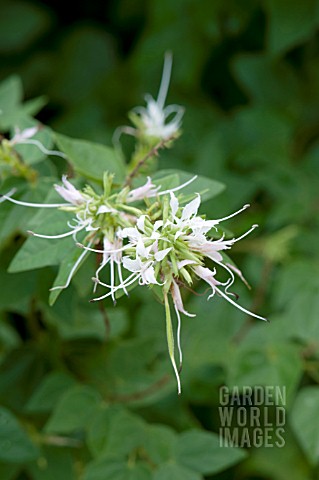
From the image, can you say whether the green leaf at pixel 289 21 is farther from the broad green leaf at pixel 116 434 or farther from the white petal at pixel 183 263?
the white petal at pixel 183 263

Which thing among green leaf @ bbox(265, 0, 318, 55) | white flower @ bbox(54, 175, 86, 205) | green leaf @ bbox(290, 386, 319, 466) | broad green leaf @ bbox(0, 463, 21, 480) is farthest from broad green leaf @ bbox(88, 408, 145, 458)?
green leaf @ bbox(265, 0, 318, 55)

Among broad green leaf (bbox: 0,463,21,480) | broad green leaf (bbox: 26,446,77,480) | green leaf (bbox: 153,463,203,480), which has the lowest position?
broad green leaf (bbox: 26,446,77,480)

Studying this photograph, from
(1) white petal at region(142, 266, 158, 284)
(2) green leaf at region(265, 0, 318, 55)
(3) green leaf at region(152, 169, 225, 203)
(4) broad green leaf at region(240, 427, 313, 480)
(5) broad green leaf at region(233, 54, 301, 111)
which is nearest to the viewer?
(1) white petal at region(142, 266, 158, 284)

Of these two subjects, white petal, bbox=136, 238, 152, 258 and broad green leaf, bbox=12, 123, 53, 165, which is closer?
white petal, bbox=136, 238, 152, 258

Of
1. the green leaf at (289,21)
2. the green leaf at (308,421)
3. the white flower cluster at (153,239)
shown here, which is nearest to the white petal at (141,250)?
the white flower cluster at (153,239)

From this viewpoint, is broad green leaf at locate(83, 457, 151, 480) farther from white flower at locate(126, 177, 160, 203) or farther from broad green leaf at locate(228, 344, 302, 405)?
white flower at locate(126, 177, 160, 203)

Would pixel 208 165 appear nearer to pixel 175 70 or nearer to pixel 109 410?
pixel 175 70
